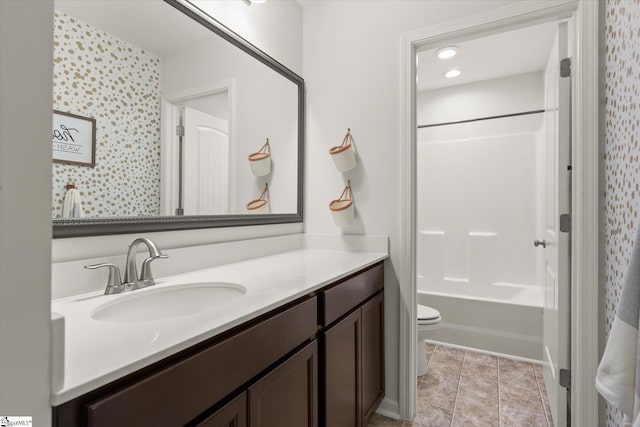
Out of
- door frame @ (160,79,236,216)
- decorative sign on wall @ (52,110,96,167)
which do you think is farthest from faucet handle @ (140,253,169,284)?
decorative sign on wall @ (52,110,96,167)

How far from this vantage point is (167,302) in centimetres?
114

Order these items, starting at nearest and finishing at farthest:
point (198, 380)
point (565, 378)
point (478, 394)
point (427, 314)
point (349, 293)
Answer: point (198, 380) → point (349, 293) → point (565, 378) → point (478, 394) → point (427, 314)

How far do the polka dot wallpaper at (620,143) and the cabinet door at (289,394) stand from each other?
1127mm

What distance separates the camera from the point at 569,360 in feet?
5.23

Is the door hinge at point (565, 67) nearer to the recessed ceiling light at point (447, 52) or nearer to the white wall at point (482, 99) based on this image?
the recessed ceiling light at point (447, 52)

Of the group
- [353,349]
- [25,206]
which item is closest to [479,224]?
[353,349]

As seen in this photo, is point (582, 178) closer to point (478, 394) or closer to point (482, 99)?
point (478, 394)

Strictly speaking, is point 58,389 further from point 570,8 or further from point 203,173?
point 570,8

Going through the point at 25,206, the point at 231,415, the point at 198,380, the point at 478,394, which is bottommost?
the point at 478,394

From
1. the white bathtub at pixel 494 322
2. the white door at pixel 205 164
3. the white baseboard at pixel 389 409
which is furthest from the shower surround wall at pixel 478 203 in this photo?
the white door at pixel 205 164

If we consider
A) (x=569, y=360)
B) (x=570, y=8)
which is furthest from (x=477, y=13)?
(x=569, y=360)

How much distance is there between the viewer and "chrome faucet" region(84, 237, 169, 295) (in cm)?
106

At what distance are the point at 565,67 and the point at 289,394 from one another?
1.91 m

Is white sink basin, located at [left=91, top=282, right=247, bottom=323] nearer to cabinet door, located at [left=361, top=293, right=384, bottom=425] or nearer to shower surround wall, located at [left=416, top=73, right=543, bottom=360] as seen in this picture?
cabinet door, located at [left=361, top=293, right=384, bottom=425]
